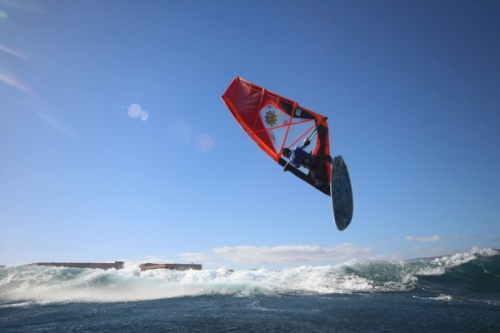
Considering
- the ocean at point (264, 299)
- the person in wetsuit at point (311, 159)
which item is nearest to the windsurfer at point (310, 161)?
the person in wetsuit at point (311, 159)

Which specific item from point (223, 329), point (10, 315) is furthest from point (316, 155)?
point (10, 315)

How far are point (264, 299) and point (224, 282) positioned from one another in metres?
4.61

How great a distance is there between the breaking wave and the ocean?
0.05 metres

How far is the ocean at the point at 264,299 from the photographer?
22.5 feet

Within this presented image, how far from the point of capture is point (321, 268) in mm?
19781

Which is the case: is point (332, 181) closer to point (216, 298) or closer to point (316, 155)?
point (316, 155)

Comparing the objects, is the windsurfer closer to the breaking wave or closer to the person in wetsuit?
the person in wetsuit

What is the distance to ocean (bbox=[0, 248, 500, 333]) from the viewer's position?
6.84 metres

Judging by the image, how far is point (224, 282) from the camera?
14.9 m

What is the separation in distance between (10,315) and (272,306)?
8257mm

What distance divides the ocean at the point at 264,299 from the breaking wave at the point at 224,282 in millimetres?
49

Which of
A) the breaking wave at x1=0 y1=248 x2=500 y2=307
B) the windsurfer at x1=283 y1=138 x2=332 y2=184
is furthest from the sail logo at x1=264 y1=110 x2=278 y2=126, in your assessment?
the breaking wave at x1=0 y1=248 x2=500 y2=307

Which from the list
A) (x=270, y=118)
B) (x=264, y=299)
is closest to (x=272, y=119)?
(x=270, y=118)

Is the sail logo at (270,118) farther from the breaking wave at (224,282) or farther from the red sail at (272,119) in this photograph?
the breaking wave at (224,282)
